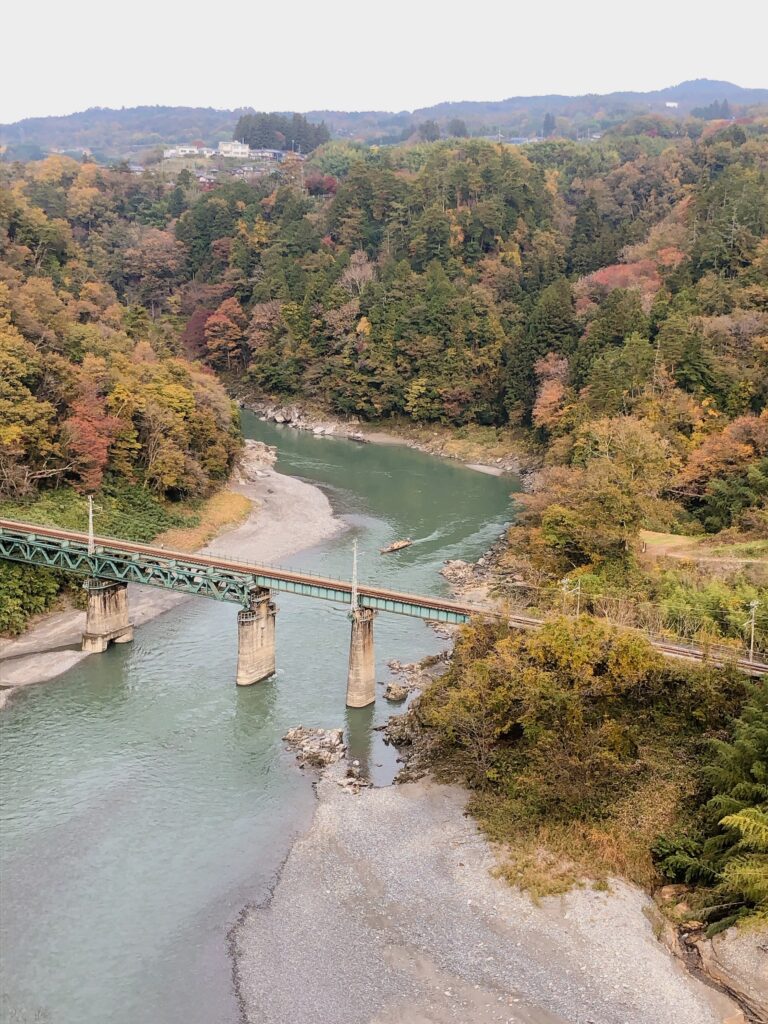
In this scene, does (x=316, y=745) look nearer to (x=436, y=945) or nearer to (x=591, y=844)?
(x=436, y=945)

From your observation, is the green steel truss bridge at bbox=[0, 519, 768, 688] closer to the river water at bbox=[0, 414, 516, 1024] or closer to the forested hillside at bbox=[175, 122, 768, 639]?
the river water at bbox=[0, 414, 516, 1024]

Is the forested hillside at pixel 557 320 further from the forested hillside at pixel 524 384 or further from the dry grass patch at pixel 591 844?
the dry grass patch at pixel 591 844

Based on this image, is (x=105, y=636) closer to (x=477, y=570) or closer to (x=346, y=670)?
(x=346, y=670)

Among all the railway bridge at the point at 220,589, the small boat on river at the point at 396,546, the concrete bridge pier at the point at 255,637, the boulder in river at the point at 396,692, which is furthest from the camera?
the small boat on river at the point at 396,546

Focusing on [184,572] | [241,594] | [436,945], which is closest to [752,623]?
[436,945]

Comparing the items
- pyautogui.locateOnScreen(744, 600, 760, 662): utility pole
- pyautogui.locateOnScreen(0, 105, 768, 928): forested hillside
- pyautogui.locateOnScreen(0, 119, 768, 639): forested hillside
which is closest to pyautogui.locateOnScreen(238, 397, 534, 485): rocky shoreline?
pyautogui.locateOnScreen(0, 105, 768, 928): forested hillside

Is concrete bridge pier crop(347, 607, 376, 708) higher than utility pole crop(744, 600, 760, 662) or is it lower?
lower

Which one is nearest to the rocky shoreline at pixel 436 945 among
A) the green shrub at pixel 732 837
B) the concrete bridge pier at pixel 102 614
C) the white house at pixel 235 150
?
the green shrub at pixel 732 837
